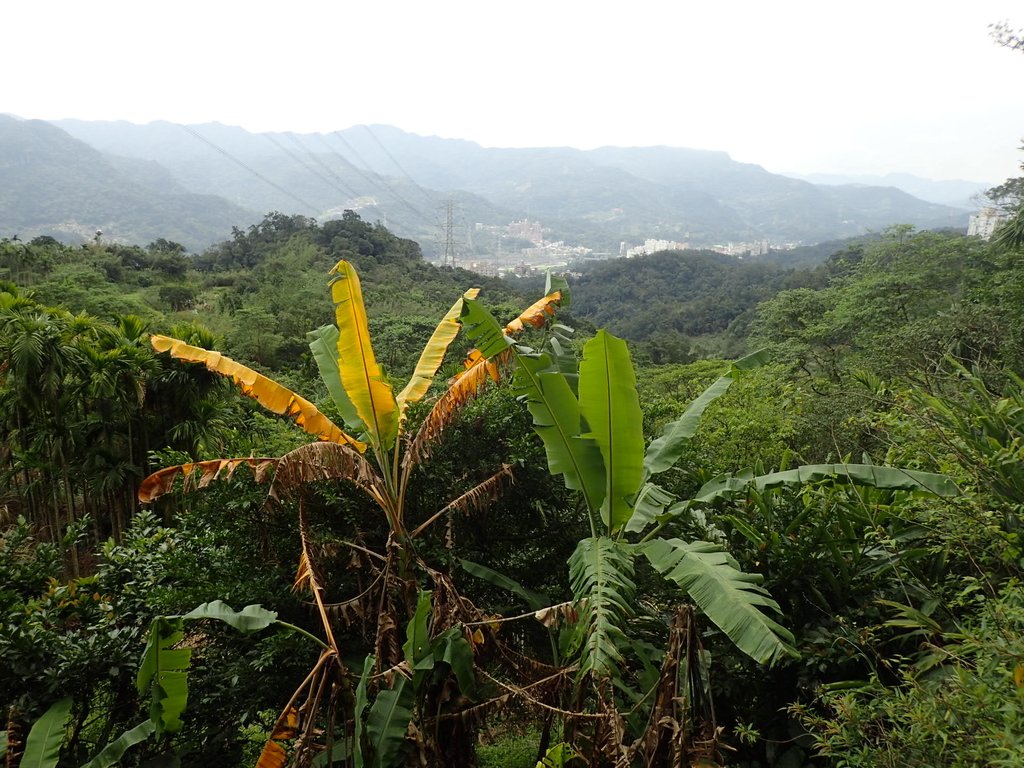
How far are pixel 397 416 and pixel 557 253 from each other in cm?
14267

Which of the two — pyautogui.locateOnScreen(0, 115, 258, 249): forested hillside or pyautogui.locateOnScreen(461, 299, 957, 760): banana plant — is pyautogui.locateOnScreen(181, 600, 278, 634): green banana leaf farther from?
pyautogui.locateOnScreen(0, 115, 258, 249): forested hillside

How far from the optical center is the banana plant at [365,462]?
374 centimetres

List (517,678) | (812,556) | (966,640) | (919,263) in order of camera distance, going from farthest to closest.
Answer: (919,263) < (517,678) < (812,556) < (966,640)

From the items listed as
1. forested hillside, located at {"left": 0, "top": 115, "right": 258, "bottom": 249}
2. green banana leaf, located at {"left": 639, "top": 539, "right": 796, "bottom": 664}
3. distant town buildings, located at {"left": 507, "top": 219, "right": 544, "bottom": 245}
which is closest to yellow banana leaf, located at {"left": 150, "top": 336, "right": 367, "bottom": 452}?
green banana leaf, located at {"left": 639, "top": 539, "right": 796, "bottom": 664}

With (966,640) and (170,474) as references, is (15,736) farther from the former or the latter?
(966,640)

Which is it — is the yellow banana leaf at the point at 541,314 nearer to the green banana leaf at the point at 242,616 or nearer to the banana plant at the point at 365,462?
the banana plant at the point at 365,462

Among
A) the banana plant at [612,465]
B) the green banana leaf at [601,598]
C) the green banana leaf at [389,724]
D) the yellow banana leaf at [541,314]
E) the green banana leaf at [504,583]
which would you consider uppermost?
the yellow banana leaf at [541,314]

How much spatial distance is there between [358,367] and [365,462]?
67 centimetres

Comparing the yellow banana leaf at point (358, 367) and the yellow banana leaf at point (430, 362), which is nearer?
the yellow banana leaf at point (358, 367)

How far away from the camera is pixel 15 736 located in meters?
3.60

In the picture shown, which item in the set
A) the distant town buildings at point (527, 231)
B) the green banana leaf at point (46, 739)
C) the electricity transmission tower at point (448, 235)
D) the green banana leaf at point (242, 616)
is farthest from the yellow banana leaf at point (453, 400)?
the distant town buildings at point (527, 231)

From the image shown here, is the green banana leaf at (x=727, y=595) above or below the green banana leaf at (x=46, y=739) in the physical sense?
above

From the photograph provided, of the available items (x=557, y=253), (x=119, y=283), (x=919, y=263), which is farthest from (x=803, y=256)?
(x=119, y=283)

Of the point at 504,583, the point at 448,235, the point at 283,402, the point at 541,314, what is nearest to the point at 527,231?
the point at 448,235
